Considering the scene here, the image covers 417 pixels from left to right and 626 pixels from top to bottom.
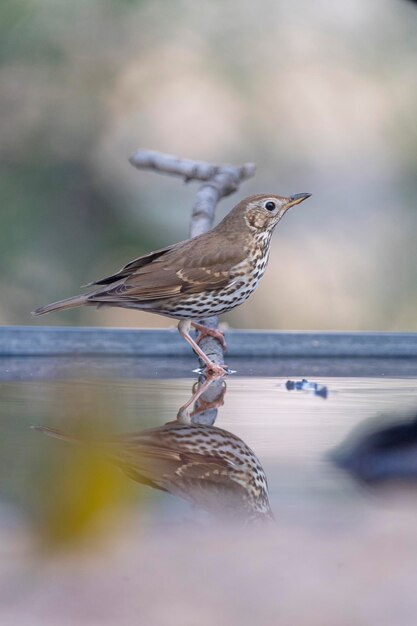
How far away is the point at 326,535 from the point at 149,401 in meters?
0.92

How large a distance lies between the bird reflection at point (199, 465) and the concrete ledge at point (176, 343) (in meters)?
1.14

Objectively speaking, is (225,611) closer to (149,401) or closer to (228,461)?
(228,461)

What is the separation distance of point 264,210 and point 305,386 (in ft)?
3.19

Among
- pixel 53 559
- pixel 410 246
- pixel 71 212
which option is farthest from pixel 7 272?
pixel 53 559

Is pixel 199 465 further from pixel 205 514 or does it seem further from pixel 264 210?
pixel 264 210

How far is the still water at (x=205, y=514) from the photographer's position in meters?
0.67

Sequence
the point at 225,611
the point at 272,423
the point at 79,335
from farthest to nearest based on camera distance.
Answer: the point at 79,335
the point at 272,423
the point at 225,611

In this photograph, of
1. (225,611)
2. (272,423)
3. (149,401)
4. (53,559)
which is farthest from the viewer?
(149,401)

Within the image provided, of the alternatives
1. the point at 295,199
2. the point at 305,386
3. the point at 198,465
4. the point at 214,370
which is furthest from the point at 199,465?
the point at 295,199

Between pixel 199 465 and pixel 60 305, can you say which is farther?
pixel 60 305

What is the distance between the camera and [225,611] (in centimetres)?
65

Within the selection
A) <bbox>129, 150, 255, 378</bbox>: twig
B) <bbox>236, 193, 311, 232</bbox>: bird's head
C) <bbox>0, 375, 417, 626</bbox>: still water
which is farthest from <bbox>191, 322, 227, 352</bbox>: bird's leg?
<bbox>0, 375, 417, 626</bbox>: still water

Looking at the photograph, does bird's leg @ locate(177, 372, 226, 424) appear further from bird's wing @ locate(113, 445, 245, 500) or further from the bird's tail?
the bird's tail

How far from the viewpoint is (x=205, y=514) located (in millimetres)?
875
